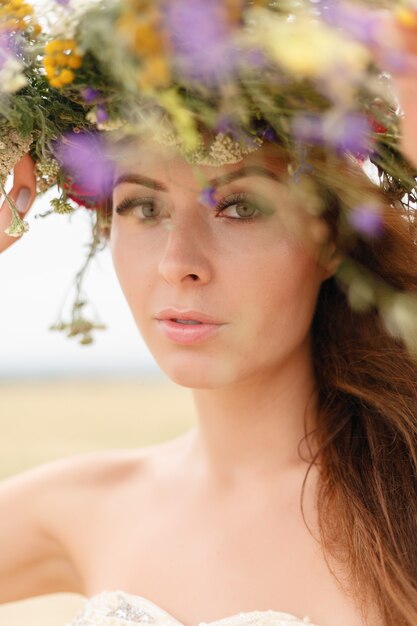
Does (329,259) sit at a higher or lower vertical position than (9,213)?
lower

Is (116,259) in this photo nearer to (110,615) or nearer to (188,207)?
(188,207)

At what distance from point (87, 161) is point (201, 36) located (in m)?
0.88

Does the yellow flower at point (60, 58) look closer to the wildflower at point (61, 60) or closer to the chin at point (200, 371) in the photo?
the wildflower at point (61, 60)

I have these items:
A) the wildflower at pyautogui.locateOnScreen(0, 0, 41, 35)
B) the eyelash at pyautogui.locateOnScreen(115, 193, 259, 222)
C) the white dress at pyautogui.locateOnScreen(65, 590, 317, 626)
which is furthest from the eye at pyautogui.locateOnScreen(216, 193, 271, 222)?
the white dress at pyautogui.locateOnScreen(65, 590, 317, 626)

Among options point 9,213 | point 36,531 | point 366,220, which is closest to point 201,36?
point 366,220

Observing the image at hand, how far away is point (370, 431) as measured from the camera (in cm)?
189

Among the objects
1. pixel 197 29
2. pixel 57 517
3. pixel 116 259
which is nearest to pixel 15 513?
pixel 57 517

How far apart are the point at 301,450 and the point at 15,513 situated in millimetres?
779

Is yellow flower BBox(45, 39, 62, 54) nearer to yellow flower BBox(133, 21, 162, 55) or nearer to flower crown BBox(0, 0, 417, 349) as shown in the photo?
flower crown BBox(0, 0, 417, 349)

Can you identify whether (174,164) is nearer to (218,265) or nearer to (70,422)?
(218,265)

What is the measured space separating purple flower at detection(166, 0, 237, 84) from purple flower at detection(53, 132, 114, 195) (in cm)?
66

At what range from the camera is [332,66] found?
829 mm

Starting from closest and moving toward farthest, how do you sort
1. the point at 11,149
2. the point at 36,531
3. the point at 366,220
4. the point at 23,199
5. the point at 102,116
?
the point at 102,116 < the point at 366,220 < the point at 11,149 < the point at 23,199 < the point at 36,531

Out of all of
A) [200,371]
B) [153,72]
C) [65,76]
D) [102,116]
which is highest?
[153,72]
